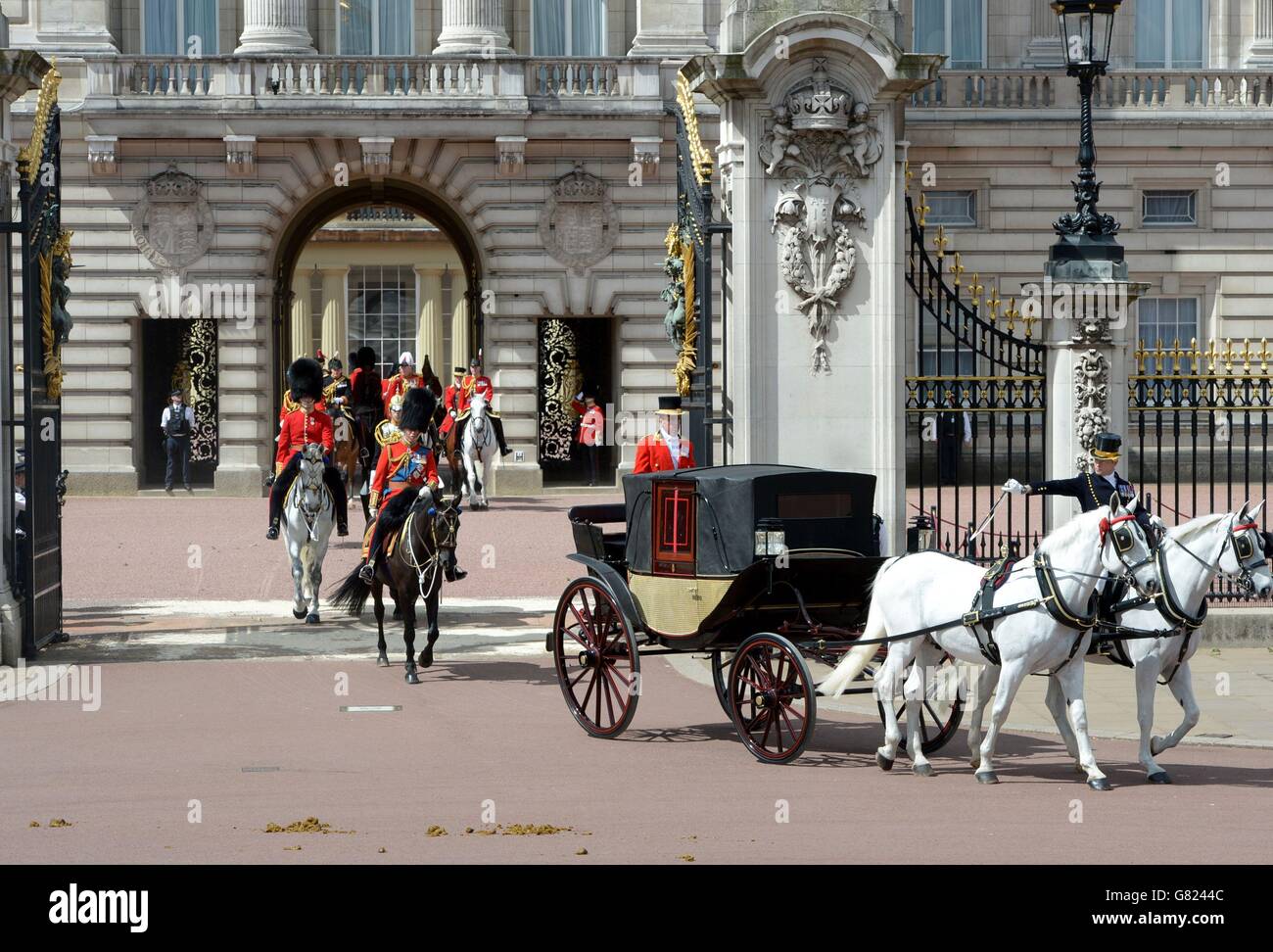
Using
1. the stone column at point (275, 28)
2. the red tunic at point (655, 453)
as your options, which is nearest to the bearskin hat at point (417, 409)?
the red tunic at point (655, 453)

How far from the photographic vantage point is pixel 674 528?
1141 cm

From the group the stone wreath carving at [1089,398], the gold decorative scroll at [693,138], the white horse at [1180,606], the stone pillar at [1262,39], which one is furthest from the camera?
the stone pillar at [1262,39]

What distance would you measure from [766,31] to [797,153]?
925mm

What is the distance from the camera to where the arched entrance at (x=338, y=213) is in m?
34.5

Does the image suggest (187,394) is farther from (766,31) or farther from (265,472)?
(766,31)

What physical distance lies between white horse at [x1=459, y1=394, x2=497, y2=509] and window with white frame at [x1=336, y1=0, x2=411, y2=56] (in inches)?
377

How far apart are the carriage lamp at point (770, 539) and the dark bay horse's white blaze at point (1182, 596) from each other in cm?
139

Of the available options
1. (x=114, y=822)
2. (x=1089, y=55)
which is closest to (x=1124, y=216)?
(x=1089, y=55)

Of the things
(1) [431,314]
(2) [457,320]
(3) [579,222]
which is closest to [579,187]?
(3) [579,222]

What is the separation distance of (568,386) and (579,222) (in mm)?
2812

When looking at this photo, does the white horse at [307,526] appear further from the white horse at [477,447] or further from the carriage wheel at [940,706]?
the white horse at [477,447]

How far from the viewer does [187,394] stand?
111 ft

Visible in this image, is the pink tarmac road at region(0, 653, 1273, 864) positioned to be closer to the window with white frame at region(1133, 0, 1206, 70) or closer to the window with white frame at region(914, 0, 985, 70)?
the window with white frame at region(914, 0, 985, 70)

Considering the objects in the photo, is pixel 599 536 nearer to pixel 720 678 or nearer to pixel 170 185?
pixel 720 678
